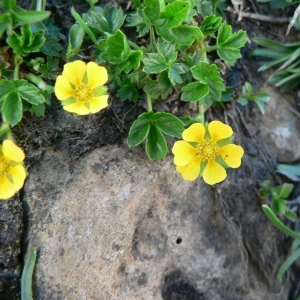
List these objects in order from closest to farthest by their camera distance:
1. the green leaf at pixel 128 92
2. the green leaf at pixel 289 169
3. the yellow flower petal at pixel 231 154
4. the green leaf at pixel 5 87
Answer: the green leaf at pixel 5 87
the yellow flower petal at pixel 231 154
the green leaf at pixel 128 92
the green leaf at pixel 289 169

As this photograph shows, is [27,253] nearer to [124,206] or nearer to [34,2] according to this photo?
[124,206]

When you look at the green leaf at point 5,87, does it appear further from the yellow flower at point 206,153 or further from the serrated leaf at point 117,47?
the yellow flower at point 206,153

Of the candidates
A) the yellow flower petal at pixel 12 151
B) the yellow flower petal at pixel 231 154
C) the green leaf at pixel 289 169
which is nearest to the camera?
the yellow flower petal at pixel 12 151

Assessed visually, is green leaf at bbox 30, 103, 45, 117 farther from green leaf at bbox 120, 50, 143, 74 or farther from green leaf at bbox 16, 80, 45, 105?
green leaf at bbox 120, 50, 143, 74

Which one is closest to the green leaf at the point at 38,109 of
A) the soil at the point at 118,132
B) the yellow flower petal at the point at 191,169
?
the soil at the point at 118,132

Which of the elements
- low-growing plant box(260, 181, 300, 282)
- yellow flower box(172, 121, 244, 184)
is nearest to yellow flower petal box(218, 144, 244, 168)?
yellow flower box(172, 121, 244, 184)

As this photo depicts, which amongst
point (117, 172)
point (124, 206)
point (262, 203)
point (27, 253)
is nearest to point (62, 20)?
point (117, 172)

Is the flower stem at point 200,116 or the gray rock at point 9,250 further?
the flower stem at point 200,116
